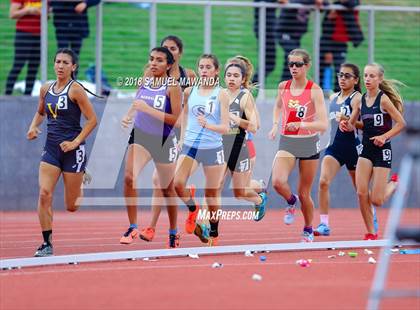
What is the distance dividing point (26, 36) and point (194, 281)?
1050 cm

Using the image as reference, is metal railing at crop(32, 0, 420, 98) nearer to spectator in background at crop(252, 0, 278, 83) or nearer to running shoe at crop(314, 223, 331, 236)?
spectator in background at crop(252, 0, 278, 83)

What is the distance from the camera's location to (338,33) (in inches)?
850

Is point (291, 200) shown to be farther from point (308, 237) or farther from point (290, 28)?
point (290, 28)

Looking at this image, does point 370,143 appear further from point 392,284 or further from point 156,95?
point 392,284

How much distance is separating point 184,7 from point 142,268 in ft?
44.8

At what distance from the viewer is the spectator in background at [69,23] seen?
64.2ft

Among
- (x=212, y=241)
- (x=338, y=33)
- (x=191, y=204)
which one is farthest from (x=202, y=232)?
(x=338, y=33)

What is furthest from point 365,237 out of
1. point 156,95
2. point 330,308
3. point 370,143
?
point 330,308

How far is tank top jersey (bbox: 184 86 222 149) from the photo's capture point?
43.2 feet

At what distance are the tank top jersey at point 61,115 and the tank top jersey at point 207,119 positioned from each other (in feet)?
4.77

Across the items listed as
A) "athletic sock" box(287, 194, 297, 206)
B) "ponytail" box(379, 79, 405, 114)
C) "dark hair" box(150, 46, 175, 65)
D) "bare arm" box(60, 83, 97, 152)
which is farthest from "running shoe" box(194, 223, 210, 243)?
"ponytail" box(379, 79, 405, 114)

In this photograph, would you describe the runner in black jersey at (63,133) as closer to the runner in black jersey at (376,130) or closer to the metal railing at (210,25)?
the runner in black jersey at (376,130)

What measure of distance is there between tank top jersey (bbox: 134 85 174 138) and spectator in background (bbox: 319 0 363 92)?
29.1 ft

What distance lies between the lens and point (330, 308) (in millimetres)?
8523
